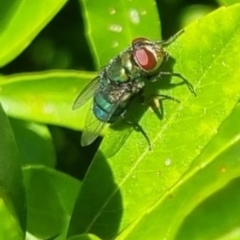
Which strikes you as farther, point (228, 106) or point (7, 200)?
point (228, 106)

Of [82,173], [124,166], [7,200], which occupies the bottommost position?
[82,173]

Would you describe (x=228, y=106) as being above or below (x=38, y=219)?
above

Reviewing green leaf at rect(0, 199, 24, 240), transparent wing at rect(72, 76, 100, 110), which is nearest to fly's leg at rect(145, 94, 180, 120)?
transparent wing at rect(72, 76, 100, 110)

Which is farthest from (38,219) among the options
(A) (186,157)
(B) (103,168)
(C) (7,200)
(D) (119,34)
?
(C) (7,200)

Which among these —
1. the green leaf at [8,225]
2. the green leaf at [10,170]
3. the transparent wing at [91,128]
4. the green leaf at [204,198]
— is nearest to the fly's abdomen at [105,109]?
the transparent wing at [91,128]

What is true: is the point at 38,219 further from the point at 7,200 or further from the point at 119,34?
the point at 7,200

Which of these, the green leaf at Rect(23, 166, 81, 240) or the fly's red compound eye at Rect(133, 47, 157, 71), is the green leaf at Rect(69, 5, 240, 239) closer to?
the green leaf at Rect(23, 166, 81, 240)

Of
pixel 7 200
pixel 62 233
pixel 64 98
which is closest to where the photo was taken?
pixel 7 200
